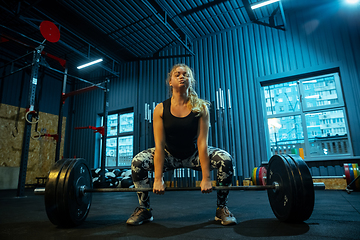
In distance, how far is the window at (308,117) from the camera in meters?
4.12

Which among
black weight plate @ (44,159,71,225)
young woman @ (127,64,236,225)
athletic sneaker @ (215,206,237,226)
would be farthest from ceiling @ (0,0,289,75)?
athletic sneaker @ (215,206,237,226)

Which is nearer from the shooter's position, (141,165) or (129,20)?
(141,165)

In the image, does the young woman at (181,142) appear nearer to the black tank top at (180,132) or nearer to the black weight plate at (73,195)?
the black tank top at (180,132)

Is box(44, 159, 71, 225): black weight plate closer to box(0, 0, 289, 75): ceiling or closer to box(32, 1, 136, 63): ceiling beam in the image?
box(0, 0, 289, 75): ceiling

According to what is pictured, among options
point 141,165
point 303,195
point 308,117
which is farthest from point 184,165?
point 308,117

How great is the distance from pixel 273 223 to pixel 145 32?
5.19 m

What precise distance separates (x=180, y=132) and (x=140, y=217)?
1.91 ft

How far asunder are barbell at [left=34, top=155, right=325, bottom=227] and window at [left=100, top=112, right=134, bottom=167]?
497 centimetres

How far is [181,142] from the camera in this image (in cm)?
148

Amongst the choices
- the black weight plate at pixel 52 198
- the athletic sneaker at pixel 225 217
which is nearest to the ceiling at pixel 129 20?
the black weight plate at pixel 52 198

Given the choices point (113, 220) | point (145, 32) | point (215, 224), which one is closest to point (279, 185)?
point (215, 224)

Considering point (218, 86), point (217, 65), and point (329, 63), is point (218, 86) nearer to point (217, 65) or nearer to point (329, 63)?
point (217, 65)

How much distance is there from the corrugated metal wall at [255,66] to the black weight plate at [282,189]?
3.01 meters

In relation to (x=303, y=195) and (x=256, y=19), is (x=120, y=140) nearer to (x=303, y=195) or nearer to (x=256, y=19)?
(x=256, y=19)
